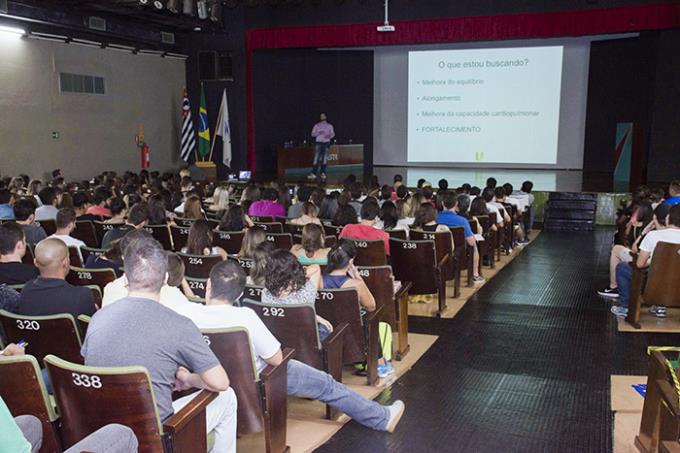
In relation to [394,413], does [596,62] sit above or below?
above

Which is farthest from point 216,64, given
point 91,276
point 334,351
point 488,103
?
point 334,351

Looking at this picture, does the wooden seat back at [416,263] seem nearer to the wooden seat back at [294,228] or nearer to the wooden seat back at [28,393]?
the wooden seat back at [294,228]

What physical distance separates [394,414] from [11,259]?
2658 mm

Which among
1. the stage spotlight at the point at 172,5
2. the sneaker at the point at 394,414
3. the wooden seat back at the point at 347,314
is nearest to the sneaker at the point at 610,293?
the wooden seat back at the point at 347,314

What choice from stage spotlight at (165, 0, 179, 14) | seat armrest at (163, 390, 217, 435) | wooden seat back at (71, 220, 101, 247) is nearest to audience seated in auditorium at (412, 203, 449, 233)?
wooden seat back at (71, 220, 101, 247)

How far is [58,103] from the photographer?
12.8 m

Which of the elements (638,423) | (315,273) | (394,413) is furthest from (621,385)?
(315,273)

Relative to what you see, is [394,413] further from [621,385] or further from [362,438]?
[621,385]

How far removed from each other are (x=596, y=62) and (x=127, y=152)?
38.1 ft

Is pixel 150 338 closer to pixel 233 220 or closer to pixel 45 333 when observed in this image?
pixel 45 333

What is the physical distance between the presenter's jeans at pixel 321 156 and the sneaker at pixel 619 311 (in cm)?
1040

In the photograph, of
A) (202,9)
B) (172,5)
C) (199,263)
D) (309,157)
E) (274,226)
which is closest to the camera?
(199,263)

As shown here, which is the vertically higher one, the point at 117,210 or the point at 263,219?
the point at 117,210

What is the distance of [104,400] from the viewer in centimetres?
230
